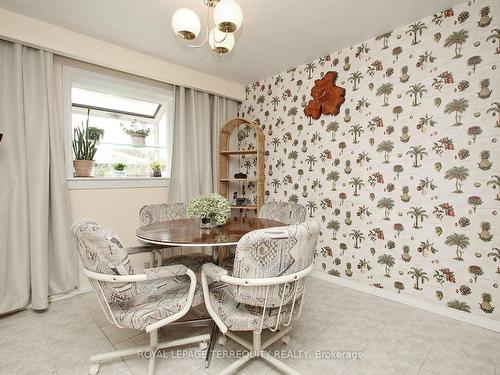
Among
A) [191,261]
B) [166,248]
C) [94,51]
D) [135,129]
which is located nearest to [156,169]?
[135,129]

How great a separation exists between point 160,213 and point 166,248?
335 millimetres

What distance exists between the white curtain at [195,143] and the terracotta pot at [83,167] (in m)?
0.84

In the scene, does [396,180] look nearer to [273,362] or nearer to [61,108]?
[273,362]

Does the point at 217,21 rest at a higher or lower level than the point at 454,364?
higher

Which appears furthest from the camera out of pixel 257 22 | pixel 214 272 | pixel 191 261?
pixel 257 22

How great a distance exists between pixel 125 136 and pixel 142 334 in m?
2.11

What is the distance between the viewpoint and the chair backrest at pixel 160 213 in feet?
7.84

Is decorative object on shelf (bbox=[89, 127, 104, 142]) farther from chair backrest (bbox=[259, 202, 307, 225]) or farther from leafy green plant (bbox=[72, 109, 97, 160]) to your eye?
chair backrest (bbox=[259, 202, 307, 225])

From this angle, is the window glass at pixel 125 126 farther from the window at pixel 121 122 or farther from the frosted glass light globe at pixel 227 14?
the frosted glass light globe at pixel 227 14

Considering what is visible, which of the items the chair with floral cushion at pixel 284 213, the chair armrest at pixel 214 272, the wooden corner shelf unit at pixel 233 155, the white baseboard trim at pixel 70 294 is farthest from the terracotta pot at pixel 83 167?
the chair armrest at pixel 214 272

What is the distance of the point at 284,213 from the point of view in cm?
246

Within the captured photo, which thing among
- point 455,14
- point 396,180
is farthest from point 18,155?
point 455,14

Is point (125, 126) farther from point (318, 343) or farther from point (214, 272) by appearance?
point (318, 343)

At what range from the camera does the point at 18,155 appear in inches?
86.7
